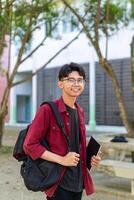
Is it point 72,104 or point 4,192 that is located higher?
point 72,104

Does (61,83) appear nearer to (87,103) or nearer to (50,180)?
(50,180)

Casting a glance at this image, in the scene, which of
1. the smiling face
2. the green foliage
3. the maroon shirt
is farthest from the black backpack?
the green foliage

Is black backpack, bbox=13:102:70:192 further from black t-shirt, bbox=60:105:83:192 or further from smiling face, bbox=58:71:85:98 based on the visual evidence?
smiling face, bbox=58:71:85:98

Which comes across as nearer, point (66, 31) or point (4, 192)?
point (4, 192)

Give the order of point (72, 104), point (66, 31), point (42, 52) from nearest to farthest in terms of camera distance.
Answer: point (72, 104)
point (66, 31)
point (42, 52)

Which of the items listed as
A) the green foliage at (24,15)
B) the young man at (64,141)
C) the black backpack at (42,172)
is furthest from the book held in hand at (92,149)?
the green foliage at (24,15)

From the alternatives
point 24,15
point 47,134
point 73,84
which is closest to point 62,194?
point 47,134

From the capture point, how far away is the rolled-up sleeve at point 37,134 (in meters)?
3.35

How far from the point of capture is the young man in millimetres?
3361

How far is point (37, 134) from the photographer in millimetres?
3393

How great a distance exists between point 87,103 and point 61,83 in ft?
79.4

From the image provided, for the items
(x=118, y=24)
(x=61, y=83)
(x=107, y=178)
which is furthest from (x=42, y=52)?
(x=61, y=83)

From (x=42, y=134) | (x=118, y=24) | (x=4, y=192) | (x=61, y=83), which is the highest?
(x=118, y=24)

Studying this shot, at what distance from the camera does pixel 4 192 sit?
7.36m
